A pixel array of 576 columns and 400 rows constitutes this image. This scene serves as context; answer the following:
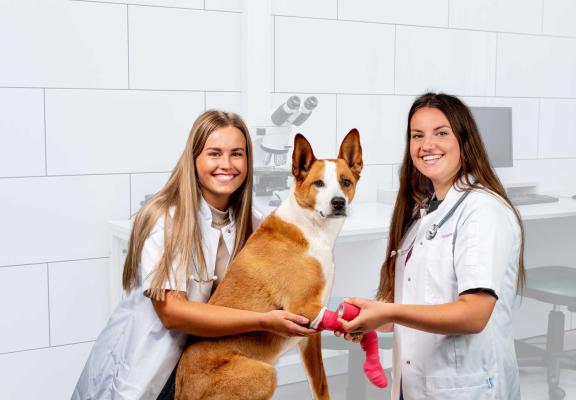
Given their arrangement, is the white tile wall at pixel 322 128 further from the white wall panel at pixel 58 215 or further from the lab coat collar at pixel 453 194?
the lab coat collar at pixel 453 194

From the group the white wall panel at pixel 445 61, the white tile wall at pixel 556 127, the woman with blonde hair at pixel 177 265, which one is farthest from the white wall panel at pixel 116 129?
the white tile wall at pixel 556 127

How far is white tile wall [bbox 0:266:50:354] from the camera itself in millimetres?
2219

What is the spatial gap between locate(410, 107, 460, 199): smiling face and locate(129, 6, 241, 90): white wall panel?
50.8 inches

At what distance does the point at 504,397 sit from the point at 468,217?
38 cm

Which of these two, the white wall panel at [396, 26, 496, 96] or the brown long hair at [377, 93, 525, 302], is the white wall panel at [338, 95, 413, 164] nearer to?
the white wall panel at [396, 26, 496, 96]

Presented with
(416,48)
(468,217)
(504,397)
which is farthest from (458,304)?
(416,48)

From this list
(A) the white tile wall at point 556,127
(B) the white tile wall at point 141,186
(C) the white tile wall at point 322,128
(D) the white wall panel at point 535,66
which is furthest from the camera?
(A) the white tile wall at point 556,127

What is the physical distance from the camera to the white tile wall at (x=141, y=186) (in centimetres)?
238

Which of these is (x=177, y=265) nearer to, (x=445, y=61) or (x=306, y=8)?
(x=306, y=8)

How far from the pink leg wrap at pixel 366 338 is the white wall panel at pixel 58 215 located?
4.74ft

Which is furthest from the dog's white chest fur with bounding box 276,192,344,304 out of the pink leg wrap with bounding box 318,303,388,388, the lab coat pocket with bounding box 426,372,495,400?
the lab coat pocket with bounding box 426,372,495,400

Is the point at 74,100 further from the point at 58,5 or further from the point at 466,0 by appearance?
the point at 466,0

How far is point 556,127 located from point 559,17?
0.55 m

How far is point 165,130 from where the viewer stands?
7.92 ft
